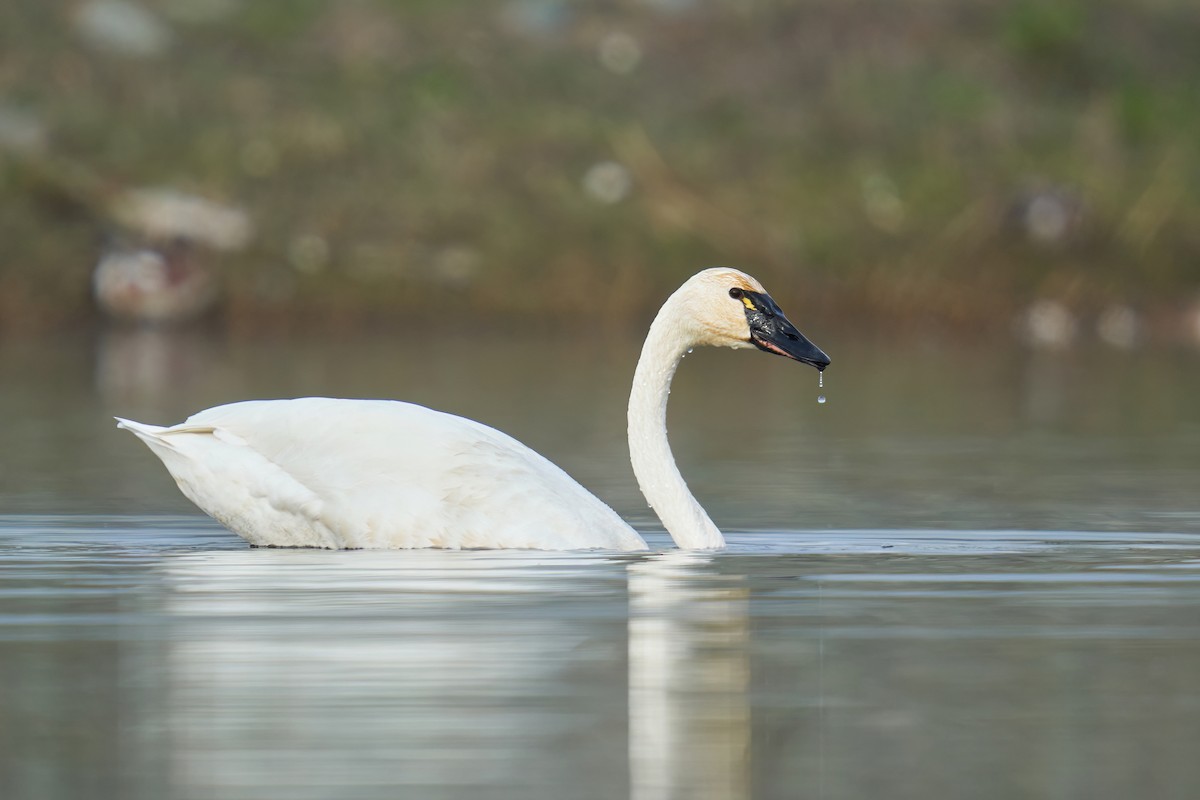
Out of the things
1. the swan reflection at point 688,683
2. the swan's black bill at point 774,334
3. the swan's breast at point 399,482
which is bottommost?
the swan reflection at point 688,683

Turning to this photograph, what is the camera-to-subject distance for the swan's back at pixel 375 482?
969cm

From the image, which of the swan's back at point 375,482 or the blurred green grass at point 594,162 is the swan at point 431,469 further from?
the blurred green grass at point 594,162

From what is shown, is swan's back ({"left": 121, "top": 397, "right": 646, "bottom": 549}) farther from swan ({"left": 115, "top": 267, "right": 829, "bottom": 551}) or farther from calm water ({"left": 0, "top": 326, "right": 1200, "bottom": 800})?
calm water ({"left": 0, "top": 326, "right": 1200, "bottom": 800})

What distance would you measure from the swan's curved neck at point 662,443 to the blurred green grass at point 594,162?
52.0 ft

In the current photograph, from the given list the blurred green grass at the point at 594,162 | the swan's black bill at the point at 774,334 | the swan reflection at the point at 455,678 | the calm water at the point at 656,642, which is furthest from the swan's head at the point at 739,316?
the blurred green grass at the point at 594,162

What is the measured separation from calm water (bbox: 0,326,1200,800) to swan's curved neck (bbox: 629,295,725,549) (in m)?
0.31

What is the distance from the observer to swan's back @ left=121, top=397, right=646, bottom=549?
9688 mm

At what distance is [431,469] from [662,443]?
40.7 inches

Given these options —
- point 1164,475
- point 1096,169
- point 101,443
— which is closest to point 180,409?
point 101,443

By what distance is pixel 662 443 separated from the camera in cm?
1034

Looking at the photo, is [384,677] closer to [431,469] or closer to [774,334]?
[431,469]

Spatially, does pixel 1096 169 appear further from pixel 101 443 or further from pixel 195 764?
pixel 195 764

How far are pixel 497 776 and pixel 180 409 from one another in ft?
38.8

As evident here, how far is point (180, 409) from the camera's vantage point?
16953mm
